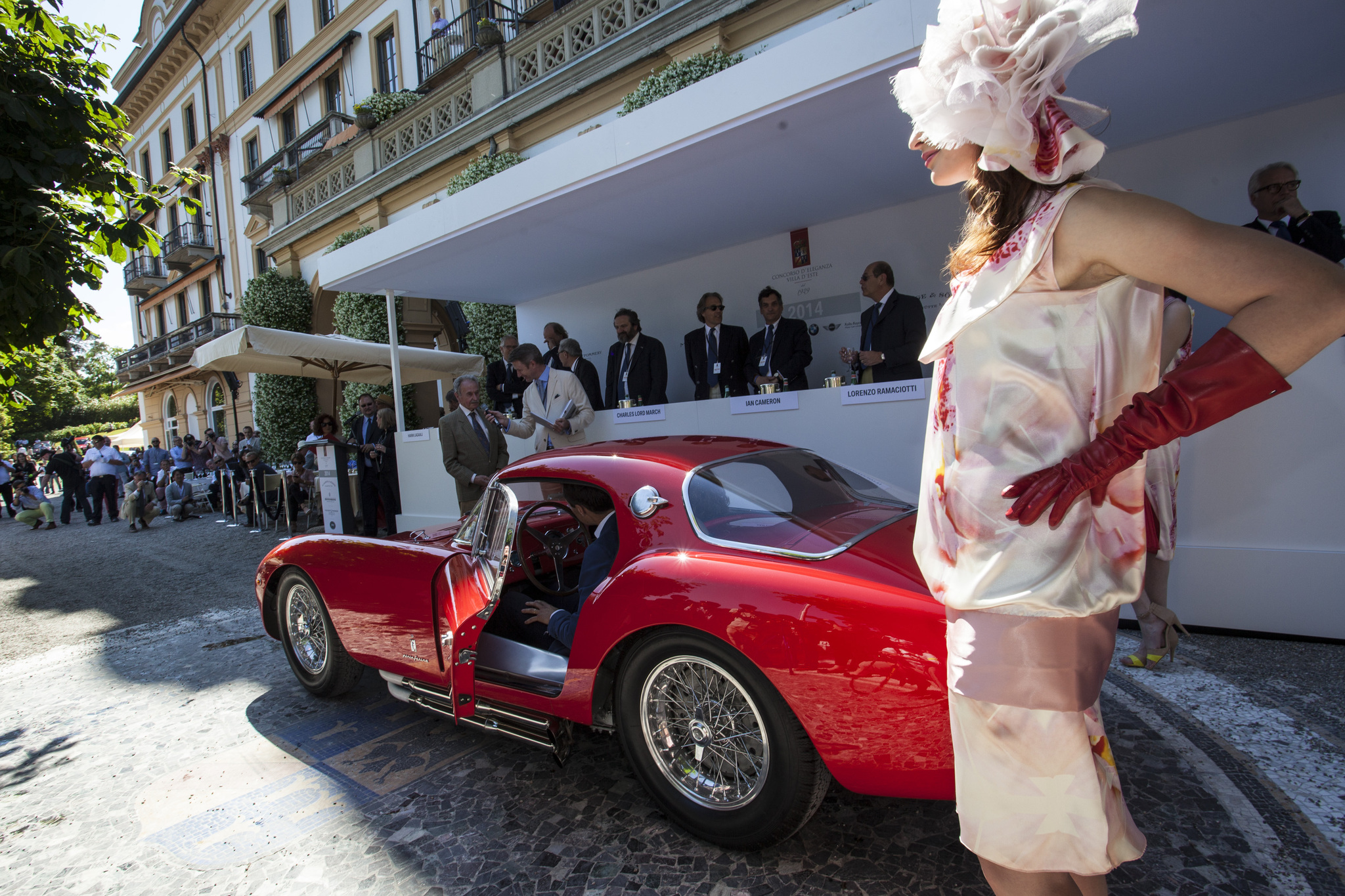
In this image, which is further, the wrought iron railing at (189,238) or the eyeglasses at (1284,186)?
the wrought iron railing at (189,238)

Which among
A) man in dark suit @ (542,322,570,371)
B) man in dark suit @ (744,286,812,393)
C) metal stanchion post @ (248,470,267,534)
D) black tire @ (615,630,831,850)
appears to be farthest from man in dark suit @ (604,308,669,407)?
metal stanchion post @ (248,470,267,534)

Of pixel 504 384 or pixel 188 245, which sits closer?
pixel 504 384

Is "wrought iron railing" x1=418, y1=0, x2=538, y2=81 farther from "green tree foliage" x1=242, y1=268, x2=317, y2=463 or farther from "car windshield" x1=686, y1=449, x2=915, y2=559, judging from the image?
"car windshield" x1=686, y1=449, x2=915, y2=559

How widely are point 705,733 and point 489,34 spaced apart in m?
14.7

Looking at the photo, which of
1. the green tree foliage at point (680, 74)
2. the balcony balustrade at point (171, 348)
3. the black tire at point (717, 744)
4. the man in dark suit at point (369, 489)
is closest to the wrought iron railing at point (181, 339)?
the balcony balustrade at point (171, 348)

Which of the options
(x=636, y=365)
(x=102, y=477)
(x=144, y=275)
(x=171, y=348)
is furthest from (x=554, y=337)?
(x=144, y=275)

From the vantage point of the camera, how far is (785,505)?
2.45m

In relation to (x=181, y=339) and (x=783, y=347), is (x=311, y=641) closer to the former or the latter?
(x=783, y=347)

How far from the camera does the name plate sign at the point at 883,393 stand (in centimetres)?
470

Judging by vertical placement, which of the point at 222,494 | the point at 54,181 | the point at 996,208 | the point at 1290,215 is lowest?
the point at 222,494

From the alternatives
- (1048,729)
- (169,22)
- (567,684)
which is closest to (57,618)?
(567,684)

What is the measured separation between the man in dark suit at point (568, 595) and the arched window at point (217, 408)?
2900 cm

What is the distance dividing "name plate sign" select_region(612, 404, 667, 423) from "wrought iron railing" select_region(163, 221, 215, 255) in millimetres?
27342

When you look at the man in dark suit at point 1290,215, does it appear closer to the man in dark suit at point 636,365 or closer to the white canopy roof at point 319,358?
the man in dark suit at point 636,365
